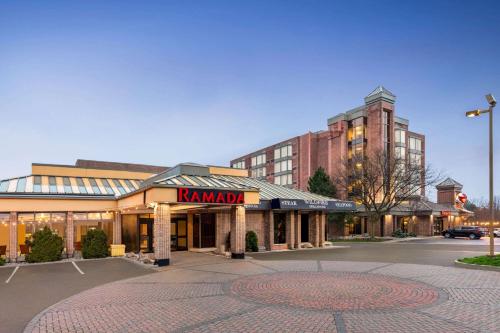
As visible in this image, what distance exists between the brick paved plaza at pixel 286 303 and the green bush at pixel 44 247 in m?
9.67

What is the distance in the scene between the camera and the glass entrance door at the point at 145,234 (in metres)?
26.9

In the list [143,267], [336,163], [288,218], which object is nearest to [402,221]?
[336,163]

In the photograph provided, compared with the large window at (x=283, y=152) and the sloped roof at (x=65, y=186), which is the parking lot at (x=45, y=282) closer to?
the sloped roof at (x=65, y=186)

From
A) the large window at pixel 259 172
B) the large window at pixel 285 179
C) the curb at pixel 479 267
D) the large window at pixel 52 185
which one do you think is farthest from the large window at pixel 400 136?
the large window at pixel 52 185

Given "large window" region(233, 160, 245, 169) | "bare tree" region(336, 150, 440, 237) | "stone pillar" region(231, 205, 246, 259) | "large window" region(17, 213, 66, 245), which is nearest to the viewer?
"stone pillar" region(231, 205, 246, 259)

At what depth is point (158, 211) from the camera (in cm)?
1962

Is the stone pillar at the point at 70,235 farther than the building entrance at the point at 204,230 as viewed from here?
No

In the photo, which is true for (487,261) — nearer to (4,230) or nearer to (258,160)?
(4,230)

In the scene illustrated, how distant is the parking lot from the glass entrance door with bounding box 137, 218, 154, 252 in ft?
11.9

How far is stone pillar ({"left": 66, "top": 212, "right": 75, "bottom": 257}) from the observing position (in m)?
24.6

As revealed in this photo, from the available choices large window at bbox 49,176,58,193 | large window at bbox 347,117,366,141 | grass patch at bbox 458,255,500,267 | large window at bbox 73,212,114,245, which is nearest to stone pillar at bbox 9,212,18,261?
large window at bbox 49,176,58,193

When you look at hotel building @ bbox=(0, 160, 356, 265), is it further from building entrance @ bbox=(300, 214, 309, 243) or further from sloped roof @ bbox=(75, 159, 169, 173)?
sloped roof @ bbox=(75, 159, 169, 173)

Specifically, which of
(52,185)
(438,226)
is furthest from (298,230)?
(438,226)

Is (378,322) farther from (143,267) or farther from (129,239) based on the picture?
(129,239)
